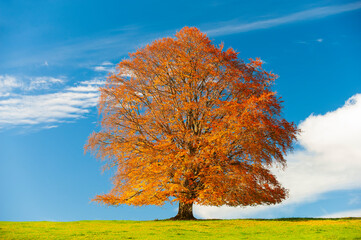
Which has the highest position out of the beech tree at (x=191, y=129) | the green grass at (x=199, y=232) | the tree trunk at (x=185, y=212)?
the beech tree at (x=191, y=129)

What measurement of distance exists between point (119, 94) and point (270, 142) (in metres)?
10.8

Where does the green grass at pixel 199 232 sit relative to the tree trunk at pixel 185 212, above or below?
below

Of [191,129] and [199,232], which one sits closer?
[199,232]

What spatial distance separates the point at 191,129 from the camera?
23719mm

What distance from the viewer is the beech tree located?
70.6ft

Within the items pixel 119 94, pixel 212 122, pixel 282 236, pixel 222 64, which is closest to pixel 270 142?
pixel 212 122

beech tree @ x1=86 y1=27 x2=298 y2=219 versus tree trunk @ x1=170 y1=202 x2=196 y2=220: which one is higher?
beech tree @ x1=86 y1=27 x2=298 y2=219

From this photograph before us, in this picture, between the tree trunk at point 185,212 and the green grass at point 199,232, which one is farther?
the tree trunk at point 185,212

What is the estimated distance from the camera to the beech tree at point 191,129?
21.5 m

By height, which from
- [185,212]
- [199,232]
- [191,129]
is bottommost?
[199,232]

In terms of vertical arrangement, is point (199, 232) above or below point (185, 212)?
below

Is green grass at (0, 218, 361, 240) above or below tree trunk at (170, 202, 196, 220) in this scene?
below

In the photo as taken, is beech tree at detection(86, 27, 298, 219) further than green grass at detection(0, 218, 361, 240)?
Yes

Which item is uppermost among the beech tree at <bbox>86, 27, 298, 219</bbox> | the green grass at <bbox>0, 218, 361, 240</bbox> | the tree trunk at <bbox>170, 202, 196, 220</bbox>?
the beech tree at <bbox>86, 27, 298, 219</bbox>
